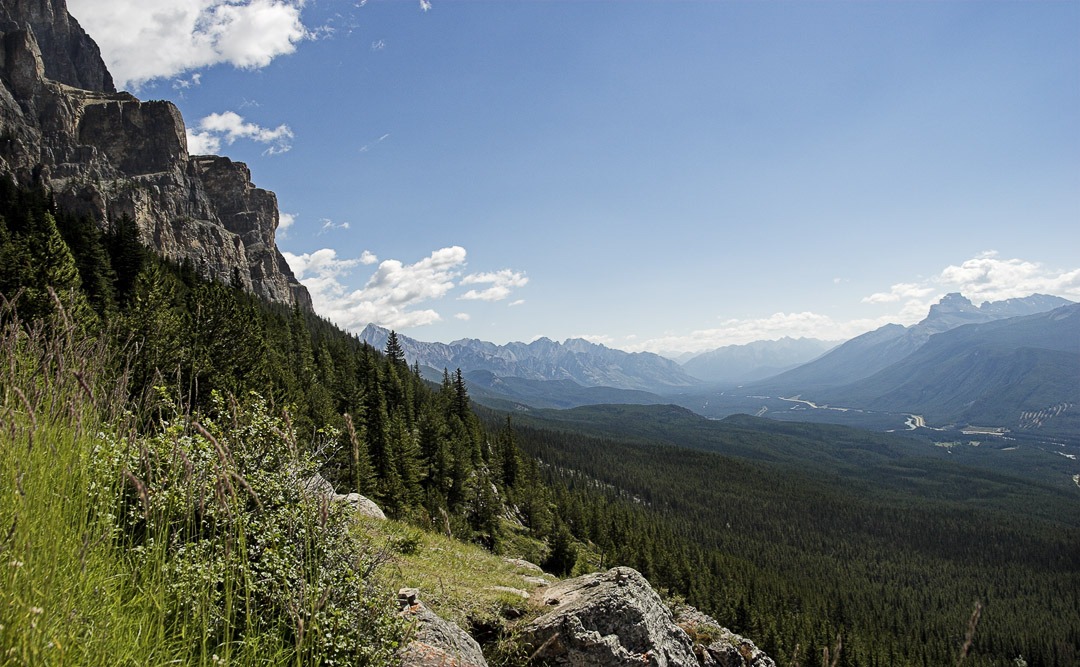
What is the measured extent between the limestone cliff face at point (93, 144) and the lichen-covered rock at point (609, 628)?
133857 mm

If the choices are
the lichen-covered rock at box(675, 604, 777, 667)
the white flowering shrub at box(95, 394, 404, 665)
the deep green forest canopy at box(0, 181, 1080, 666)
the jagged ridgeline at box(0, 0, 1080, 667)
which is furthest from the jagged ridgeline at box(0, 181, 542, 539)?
the lichen-covered rock at box(675, 604, 777, 667)

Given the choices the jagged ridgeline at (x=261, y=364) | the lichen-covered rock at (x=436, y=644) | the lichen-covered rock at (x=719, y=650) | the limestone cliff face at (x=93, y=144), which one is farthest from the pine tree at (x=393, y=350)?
the limestone cliff face at (x=93, y=144)

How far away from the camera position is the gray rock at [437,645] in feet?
22.6

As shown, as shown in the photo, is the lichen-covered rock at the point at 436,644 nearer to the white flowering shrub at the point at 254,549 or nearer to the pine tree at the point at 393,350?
the white flowering shrub at the point at 254,549

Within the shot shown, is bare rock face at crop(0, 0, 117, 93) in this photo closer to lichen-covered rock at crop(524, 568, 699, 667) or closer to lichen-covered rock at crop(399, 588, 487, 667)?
lichen-covered rock at crop(399, 588, 487, 667)

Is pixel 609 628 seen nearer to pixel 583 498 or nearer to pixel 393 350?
pixel 393 350

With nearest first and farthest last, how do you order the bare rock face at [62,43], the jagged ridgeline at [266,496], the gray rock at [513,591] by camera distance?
the jagged ridgeline at [266,496], the gray rock at [513,591], the bare rock face at [62,43]

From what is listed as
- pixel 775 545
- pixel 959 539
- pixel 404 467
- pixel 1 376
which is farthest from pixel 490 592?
pixel 959 539

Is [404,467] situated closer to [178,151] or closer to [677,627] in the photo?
[677,627]

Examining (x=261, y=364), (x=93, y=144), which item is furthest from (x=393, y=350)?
(x=93, y=144)

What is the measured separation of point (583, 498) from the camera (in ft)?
319

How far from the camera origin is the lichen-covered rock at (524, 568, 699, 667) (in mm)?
10719

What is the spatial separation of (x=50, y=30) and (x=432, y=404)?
24023 cm

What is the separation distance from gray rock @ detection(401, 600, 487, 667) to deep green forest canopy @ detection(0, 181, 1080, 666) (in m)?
1.58
